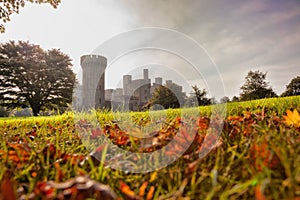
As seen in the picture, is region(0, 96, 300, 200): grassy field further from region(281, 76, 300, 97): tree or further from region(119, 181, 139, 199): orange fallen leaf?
region(281, 76, 300, 97): tree

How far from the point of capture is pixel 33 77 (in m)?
36.7

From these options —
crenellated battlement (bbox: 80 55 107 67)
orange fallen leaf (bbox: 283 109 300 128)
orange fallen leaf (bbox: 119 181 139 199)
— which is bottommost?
orange fallen leaf (bbox: 119 181 139 199)

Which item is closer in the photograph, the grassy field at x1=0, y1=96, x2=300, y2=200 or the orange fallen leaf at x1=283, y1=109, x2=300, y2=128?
the grassy field at x1=0, y1=96, x2=300, y2=200

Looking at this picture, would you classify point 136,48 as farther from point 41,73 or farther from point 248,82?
point 248,82

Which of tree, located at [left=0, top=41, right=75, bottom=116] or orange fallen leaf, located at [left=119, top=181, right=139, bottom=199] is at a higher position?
tree, located at [left=0, top=41, right=75, bottom=116]

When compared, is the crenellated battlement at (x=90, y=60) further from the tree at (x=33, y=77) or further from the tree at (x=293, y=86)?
the tree at (x=293, y=86)

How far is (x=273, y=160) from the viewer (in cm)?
108

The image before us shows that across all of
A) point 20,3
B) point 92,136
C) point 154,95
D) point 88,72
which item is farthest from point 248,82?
point 92,136

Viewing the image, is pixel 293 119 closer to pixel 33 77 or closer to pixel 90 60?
pixel 90 60

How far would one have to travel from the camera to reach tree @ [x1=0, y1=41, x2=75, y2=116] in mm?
35500

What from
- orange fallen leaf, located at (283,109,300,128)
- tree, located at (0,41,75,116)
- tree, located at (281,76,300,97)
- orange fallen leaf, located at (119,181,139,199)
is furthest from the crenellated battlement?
tree, located at (281,76,300,97)

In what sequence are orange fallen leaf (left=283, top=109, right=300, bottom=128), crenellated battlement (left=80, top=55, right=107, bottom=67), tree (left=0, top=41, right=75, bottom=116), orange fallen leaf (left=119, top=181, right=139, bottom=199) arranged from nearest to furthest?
orange fallen leaf (left=119, top=181, right=139, bottom=199) → orange fallen leaf (left=283, top=109, right=300, bottom=128) → crenellated battlement (left=80, top=55, right=107, bottom=67) → tree (left=0, top=41, right=75, bottom=116)

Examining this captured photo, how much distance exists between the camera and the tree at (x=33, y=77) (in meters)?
35.5

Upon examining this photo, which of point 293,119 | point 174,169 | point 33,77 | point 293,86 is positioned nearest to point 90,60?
point 33,77
